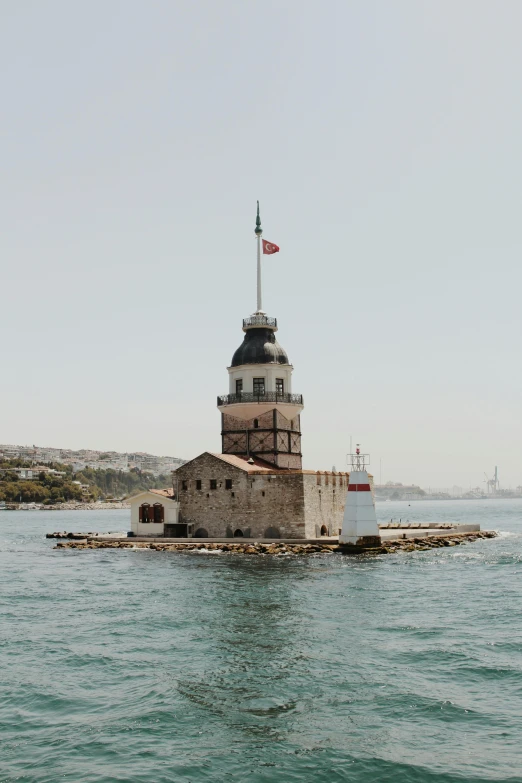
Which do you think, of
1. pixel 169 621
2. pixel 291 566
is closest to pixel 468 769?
pixel 169 621

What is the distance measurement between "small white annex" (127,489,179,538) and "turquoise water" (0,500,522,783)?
16136 mm

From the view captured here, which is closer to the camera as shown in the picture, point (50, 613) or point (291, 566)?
point (50, 613)

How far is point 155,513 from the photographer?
2010 inches

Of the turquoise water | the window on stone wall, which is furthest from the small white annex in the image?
the turquoise water

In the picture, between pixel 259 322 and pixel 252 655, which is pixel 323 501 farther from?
pixel 252 655

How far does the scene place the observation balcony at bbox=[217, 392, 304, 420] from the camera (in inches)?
2042

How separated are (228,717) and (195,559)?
2553 cm

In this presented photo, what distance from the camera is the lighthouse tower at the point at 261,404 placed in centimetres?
5194

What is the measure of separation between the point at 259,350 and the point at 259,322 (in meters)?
2.27

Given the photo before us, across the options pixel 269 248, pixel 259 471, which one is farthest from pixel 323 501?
pixel 269 248

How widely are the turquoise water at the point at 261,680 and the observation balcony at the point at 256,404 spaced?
19.2m

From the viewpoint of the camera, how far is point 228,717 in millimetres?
15609

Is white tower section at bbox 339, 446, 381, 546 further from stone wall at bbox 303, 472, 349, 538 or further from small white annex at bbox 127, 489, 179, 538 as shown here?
small white annex at bbox 127, 489, 179, 538

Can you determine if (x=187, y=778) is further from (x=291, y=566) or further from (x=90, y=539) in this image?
(x=90, y=539)
